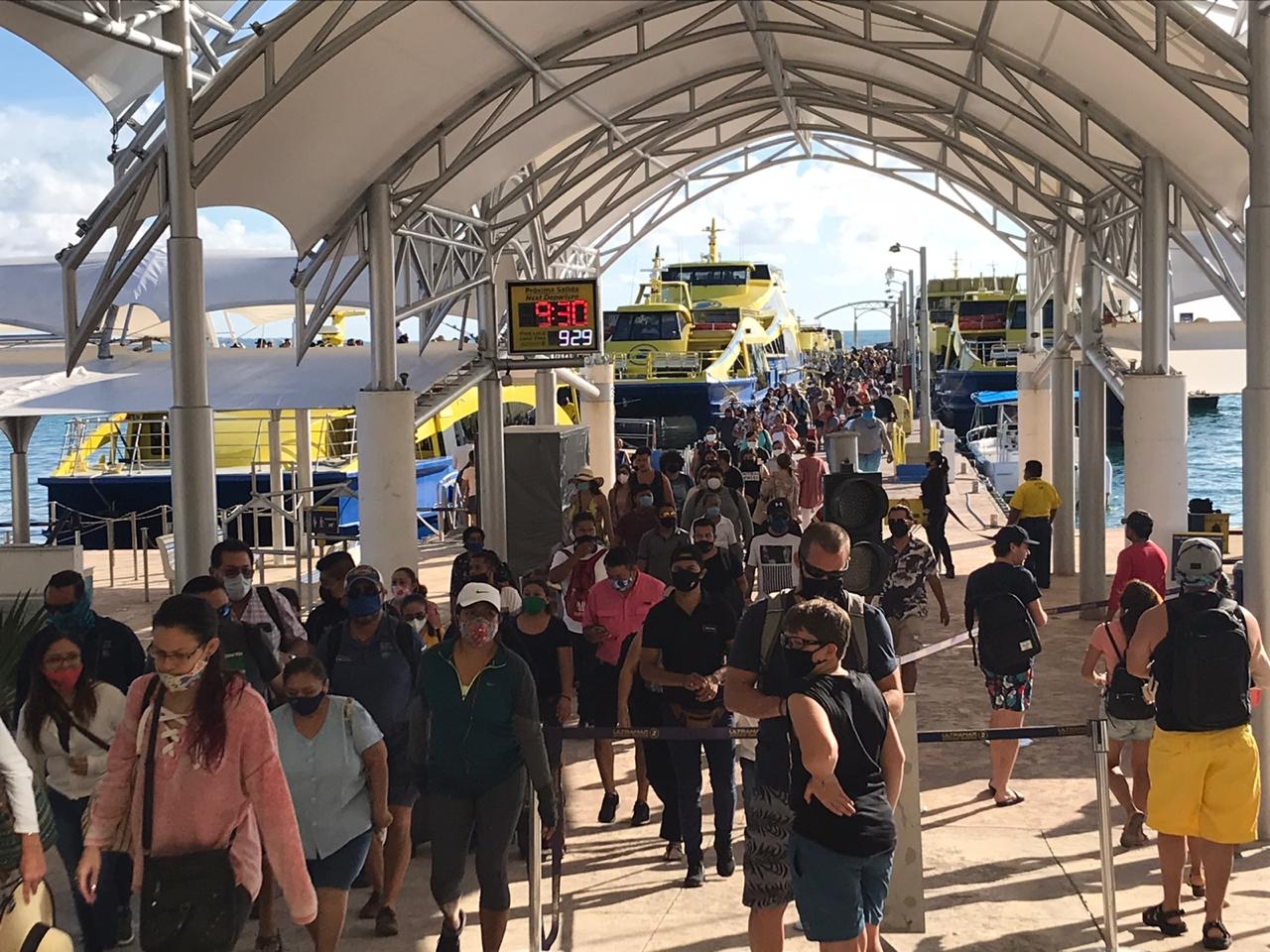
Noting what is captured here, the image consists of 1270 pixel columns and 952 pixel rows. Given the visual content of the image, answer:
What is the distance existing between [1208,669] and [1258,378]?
2.35 metres

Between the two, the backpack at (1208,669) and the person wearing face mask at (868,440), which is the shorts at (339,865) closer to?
the backpack at (1208,669)

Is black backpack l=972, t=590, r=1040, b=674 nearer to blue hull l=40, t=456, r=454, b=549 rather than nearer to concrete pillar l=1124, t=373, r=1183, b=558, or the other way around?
concrete pillar l=1124, t=373, r=1183, b=558

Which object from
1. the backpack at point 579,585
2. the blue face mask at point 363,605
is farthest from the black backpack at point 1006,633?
the blue face mask at point 363,605

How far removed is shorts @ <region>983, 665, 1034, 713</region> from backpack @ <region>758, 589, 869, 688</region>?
3856 mm

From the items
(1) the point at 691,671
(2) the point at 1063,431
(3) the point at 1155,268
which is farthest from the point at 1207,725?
(2) the point at 1063,431

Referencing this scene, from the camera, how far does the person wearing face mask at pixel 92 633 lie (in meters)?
6.86

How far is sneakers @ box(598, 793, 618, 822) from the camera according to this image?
903 centimetres

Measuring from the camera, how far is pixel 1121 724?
8.12m

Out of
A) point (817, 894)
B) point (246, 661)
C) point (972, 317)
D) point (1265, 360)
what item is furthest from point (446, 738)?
point (972, 317)

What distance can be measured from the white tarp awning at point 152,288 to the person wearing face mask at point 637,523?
947 cm

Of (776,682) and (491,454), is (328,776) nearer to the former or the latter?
(776,682)

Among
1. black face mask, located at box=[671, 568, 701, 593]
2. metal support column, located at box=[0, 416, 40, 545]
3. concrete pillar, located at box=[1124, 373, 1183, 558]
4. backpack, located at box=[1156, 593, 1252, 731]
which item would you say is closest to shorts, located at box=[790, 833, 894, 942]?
backpack, located at box=[1156, 593, 1252, 731]

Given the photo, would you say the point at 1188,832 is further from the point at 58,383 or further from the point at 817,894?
the point at 58,383

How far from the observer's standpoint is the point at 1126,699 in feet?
26.5
